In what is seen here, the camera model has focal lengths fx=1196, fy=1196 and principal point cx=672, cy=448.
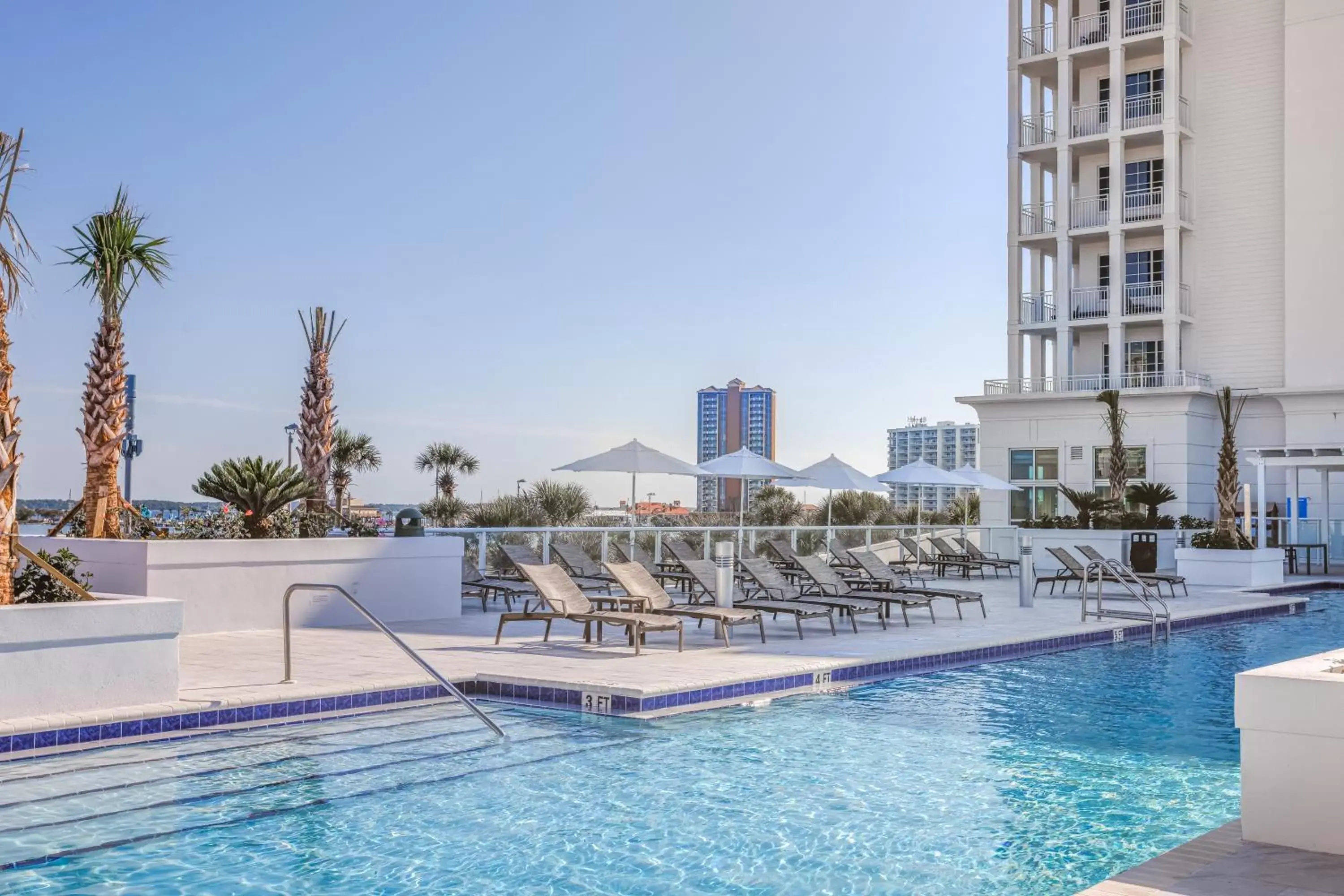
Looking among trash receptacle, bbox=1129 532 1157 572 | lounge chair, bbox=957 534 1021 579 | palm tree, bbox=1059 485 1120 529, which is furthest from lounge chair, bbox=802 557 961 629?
palm tree, bbox=1059 485 1120 529

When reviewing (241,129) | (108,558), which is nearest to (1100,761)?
(108,558)

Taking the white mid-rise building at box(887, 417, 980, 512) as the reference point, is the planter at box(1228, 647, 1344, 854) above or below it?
below

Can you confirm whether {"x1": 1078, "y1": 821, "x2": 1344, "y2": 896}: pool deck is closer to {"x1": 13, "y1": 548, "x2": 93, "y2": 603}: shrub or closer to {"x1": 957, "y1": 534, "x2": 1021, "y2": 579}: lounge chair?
{"x1": 13, "y1": 548, "x2": 93, "y2": 603}: shrub

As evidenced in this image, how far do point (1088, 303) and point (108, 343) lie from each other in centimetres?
2687

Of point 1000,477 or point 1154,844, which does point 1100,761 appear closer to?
point 1154,844

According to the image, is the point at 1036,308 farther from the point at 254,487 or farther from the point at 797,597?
the point at 254,487

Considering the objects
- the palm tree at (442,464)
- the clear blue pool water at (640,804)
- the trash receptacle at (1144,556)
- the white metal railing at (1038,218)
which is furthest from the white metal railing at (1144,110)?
the palm tree at (442,464)

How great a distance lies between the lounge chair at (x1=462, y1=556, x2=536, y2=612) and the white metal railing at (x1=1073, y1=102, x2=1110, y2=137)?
24.1m

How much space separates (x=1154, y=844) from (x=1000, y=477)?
92.9ft

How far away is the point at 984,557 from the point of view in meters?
21.8

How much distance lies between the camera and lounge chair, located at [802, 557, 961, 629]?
12.6 m

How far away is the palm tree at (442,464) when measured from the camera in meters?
56.8

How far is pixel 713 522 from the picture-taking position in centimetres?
3045

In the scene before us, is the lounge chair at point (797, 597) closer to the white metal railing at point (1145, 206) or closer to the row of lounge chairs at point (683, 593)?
the row of lounge chairs at point (683, 593)
